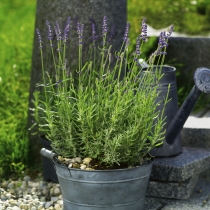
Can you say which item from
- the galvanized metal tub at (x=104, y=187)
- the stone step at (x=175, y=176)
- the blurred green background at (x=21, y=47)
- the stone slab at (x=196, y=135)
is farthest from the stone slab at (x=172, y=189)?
the blurred green background at (x=21, y=47)

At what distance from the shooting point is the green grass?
12.9 ft

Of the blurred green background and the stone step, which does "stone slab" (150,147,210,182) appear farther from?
the blurred green background

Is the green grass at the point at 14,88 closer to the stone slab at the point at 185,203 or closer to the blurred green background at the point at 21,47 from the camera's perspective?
the blurred green background at the point at 21,47

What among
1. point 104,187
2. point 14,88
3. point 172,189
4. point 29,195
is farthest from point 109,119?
point 14,88

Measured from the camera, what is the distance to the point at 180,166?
134 inches

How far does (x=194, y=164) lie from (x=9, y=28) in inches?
154

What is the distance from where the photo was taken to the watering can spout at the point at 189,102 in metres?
3.29

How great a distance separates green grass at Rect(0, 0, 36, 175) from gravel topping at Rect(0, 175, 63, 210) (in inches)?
5.5

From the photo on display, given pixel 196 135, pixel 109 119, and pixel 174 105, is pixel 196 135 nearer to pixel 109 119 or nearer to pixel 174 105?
pixel 174 105

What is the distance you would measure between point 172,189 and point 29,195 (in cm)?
94

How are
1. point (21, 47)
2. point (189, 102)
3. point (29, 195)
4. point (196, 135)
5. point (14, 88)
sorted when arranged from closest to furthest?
point (189, 102), point (29, 195), point (196, 135), point (14, 88), point (21, 47)

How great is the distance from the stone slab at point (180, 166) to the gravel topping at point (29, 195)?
66 centimetres

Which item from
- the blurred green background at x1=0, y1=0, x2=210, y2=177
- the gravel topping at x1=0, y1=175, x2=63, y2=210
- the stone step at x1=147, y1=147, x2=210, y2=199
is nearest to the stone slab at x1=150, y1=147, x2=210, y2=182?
the stone step at x1=147, y1=147, x2=210, y2=199

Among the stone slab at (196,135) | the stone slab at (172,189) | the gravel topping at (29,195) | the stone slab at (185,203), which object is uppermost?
the stone slab at (196,135)
